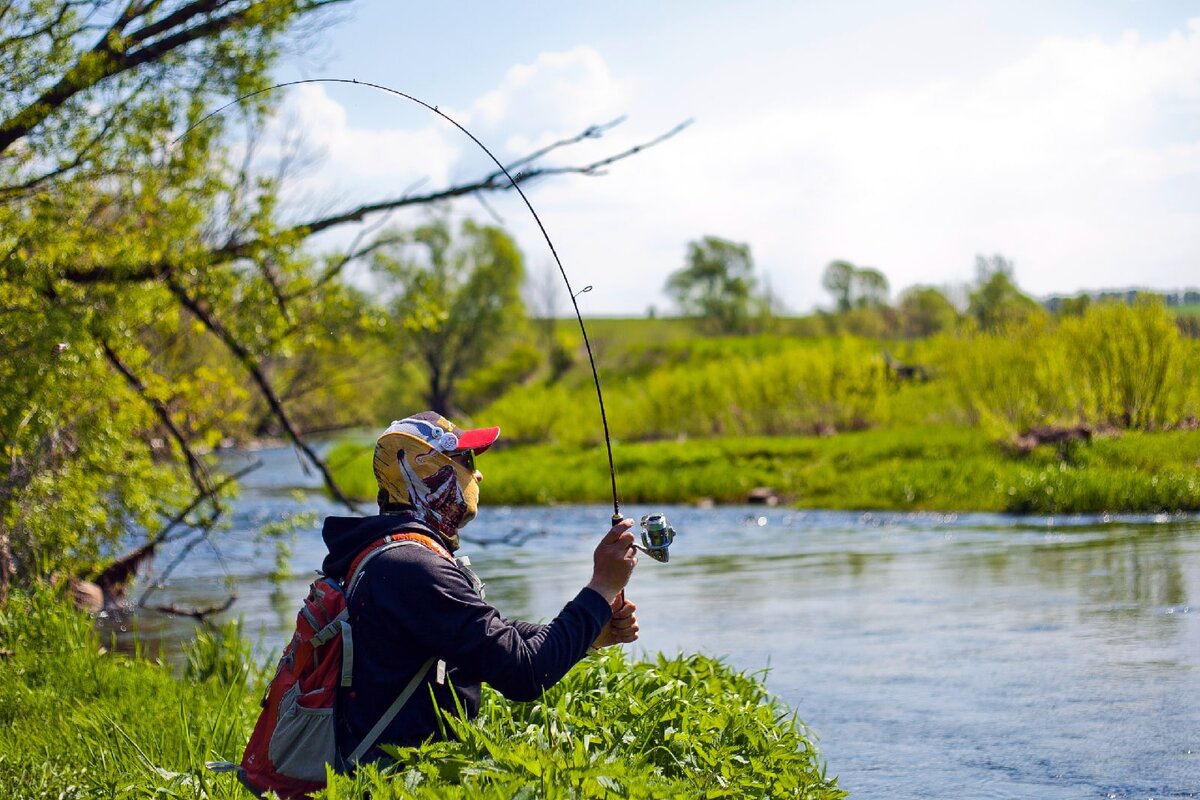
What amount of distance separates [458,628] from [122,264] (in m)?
5.53

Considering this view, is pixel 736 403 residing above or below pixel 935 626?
above

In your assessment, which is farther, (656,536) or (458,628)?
(656,536)

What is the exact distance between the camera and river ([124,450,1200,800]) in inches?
237

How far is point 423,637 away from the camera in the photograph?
9.85ft

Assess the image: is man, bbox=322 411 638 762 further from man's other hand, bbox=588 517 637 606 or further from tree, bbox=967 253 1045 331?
tree, bbox=967 253 1045 331

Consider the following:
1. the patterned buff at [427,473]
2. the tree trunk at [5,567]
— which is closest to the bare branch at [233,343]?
the tree trunk at [5,567]

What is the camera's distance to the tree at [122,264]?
7.31 metres

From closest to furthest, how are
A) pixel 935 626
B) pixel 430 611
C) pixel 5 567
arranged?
pixel 430 611
pixel 5 567
pixel 935 626

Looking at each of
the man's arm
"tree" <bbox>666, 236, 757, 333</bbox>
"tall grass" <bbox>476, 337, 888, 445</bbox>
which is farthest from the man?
"tree" <bbox>666, 236, 757, 333</bbox>

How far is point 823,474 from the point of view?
22.4 metres

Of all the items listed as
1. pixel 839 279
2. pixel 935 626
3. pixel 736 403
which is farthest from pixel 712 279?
pixel 935 626

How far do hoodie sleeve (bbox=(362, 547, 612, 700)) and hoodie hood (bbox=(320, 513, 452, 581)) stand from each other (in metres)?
0.09

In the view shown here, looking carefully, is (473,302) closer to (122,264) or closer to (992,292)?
(992,292)

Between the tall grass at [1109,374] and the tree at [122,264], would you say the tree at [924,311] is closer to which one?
the tall grass at [1109,374]
